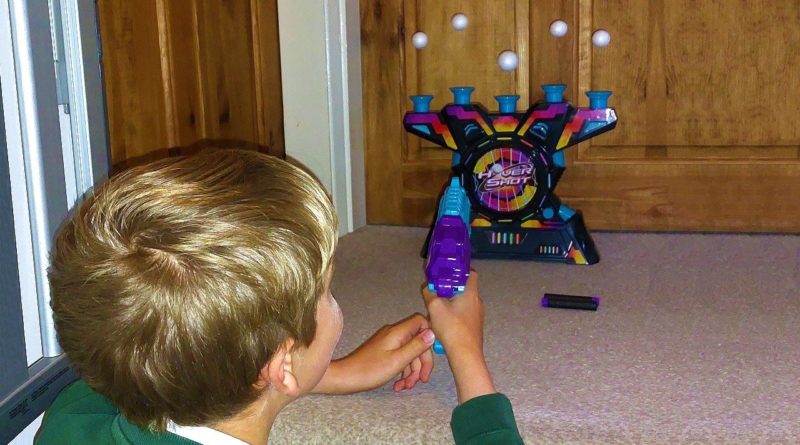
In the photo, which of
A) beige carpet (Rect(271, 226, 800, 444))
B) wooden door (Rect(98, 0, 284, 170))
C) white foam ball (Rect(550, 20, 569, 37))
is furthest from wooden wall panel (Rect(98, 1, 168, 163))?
white foam ball (Rect(550, 20, 569, 37))

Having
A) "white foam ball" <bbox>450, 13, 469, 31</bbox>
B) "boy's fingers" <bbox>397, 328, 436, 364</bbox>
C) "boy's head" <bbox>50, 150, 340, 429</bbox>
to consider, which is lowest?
"boy's fingers" <bbox>397, 328, 436, 364</bbox>

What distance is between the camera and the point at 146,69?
1.14 m

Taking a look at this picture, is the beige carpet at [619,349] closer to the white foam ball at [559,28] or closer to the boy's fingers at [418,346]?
the boy's fingers at [418,346]

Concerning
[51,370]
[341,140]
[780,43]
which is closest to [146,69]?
[51,370]

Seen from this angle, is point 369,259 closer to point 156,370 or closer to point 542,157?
point 542,157

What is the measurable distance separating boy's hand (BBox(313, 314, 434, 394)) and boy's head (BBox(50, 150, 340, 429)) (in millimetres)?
269

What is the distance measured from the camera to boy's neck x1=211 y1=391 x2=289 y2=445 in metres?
0.66

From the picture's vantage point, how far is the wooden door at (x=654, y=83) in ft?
4.99

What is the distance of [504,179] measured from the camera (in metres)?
1.38

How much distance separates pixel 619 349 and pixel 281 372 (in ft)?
1.67

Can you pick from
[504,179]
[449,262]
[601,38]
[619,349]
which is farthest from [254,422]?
[601,38]

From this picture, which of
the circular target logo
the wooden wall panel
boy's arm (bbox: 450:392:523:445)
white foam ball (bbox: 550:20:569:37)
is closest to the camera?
boy's arm (bbox: 450:392:523:445)

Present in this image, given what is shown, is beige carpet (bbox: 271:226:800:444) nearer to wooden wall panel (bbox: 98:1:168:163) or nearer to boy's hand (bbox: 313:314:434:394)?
boy's hand (bbox: 313:314:434:394)

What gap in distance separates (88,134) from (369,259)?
2.08 feet
